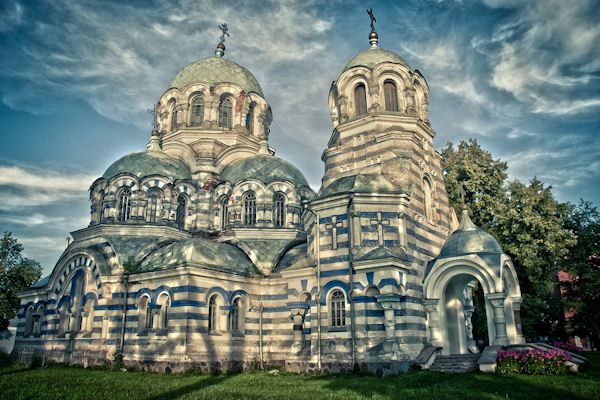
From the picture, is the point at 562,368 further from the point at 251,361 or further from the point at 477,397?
the point at 251,361

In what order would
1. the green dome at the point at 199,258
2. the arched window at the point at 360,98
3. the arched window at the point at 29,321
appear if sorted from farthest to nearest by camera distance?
1. the arched window at the point at 29,321
2. the arched window at the point at 360,98
3. the green dome at the point at 199,258

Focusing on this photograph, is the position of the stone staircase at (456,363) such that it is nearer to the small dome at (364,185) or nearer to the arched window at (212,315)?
the small dome at (364,185)

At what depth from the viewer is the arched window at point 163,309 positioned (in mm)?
17344

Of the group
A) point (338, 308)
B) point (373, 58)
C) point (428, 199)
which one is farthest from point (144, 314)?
point (373, 58)

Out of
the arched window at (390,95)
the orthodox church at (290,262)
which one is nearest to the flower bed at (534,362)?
the orthodox church at (290,262)

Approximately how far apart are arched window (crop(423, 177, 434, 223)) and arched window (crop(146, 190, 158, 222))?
40.4 feet

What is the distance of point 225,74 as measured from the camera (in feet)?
91.1

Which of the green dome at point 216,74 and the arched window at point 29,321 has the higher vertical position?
the green dome at point 216,74

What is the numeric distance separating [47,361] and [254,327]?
874 centimetres

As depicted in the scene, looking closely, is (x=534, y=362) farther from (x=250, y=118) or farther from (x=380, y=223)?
(x=250, y=118)

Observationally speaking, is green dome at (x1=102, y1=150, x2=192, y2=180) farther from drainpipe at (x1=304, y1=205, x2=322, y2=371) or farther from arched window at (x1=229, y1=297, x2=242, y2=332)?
drainpipe at (x1=304, y1=205, x2=322, y2=371)

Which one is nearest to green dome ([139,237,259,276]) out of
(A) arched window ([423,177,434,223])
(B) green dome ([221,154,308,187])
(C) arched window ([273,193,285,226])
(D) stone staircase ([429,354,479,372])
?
(C) arched window ([273,193,285,226])

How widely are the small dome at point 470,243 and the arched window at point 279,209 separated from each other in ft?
26.3

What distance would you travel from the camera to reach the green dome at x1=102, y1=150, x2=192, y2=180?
22.3 meters
